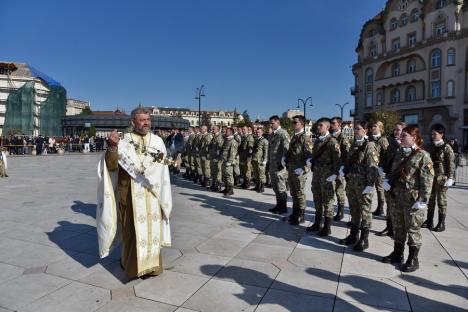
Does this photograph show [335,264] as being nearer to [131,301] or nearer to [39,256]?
[131,301]

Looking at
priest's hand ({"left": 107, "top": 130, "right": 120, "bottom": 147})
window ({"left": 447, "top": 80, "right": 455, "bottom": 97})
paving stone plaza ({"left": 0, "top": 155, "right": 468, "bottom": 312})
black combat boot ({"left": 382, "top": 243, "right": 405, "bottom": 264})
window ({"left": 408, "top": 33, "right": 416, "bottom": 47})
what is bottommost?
paving stone plaza ({"left": 0, "top": 155, "right": 468, "bottom": 312})

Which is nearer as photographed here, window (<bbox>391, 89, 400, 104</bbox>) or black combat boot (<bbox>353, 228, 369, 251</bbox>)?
black combat boot (<bbox>353, 228, 369, 251</bbox>)

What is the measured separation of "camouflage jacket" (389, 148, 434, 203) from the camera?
441 cm

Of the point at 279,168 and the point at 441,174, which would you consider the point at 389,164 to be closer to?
the point at 441,174

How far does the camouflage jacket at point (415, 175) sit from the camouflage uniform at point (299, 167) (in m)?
2.07

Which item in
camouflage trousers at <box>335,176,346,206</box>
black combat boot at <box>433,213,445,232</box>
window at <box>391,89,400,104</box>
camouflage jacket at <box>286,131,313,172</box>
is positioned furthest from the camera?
window at <box>391,89,400,104</box>

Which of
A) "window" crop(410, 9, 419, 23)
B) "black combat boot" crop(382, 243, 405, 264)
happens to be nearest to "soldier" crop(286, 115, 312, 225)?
"black combat boot" crop(382, 243, 405, 264)

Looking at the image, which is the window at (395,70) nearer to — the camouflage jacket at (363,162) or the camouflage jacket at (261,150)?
the camouflage jacket at (261,150)

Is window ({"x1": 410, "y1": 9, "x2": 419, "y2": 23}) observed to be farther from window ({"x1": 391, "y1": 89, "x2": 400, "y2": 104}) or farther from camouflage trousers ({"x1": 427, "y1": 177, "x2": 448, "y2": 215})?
camouflage trousers ({"x1": 427, "y1": 177, "x2": 448, "y2": 215})

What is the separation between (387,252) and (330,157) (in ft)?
5.67

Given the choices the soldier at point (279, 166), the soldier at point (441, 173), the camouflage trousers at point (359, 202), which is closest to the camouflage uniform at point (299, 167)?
the soldier at point (279, 166)

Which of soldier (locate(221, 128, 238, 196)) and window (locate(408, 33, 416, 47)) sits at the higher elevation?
window (locate(408, 33, 416, 47))

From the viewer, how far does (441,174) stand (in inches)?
266

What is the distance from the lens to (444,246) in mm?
5523
